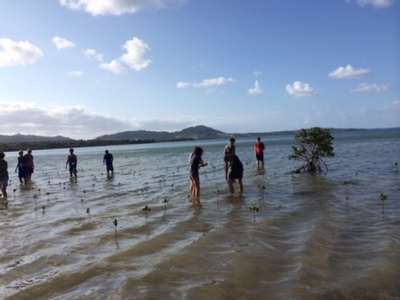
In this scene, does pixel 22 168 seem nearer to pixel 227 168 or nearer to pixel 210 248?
pixel 227 168

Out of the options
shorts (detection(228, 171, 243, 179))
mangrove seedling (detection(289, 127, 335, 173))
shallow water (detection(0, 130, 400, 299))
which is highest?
mangrove seedling (detection(289, 127, 335, 173))

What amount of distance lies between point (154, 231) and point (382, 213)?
19.0 ft

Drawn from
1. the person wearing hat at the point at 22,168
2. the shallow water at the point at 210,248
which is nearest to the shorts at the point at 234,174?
the shallow water at the point at 210,248

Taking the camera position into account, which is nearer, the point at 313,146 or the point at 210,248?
the point at 210,248

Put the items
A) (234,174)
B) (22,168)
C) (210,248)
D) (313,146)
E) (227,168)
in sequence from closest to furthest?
1. (210,248)
2. (234,174)
3. (227,168)
4. (313,146)
5. (22,168)

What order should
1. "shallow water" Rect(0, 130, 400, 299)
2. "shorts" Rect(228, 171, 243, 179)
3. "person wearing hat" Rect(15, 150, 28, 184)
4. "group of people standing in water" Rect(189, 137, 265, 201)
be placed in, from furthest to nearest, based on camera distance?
"person wearing hat" Rect(15, 150, 28, 184)
"shorts" Rect(228, 171, 243, 179)
"group of people standing in water" Rect(189, 137, 265, 201)
"shallow water" Rect(0, 130, 400, 299)

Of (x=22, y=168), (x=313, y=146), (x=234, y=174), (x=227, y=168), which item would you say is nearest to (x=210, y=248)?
(x=234, y=174)

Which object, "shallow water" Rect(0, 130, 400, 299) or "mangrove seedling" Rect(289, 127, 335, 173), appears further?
"mangrove seedling" Rect(289, 127, 335, 173)

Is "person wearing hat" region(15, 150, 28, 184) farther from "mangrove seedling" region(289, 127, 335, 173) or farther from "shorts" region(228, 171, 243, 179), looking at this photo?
"mangrove seedling" region(289, 127, 335, 173)

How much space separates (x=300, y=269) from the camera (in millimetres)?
5637

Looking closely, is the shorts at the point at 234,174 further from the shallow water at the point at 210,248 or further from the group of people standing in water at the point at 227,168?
the shallow water at the point at 210,248

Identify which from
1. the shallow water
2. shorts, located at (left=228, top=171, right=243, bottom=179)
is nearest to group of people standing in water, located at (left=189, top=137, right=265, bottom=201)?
shorts, located at (left=228, top=171, right=243, bottom=179)

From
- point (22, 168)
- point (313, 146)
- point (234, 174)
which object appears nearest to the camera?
point (234, 174)

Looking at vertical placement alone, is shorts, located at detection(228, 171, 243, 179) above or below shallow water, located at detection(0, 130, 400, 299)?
above
